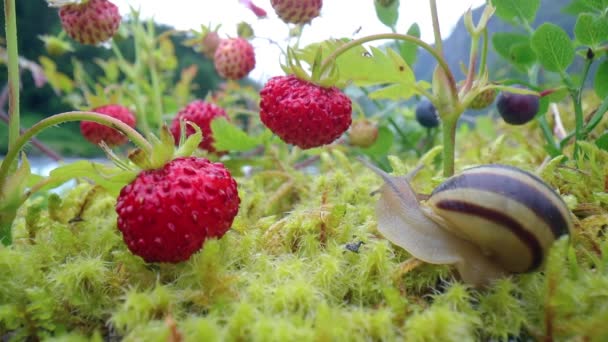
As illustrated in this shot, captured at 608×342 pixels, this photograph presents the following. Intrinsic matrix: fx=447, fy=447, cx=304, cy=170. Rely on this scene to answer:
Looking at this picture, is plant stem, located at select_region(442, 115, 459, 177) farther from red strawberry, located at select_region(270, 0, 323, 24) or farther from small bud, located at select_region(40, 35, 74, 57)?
small bud, located at select_region(40, 35, 74, 57)

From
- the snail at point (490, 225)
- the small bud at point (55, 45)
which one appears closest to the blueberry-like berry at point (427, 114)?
the snail at point (490, 225)

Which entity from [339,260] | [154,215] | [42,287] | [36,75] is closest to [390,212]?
[339,260]

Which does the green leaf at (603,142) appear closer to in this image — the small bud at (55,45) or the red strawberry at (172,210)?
the red strawberry at (172,210)

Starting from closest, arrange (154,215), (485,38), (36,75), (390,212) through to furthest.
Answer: (154,215) → (390,212) → (485,38) → (36,75)

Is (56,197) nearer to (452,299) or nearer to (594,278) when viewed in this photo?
(452,299)

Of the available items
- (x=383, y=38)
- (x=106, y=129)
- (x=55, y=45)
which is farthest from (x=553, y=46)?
(x=55, y=45)
